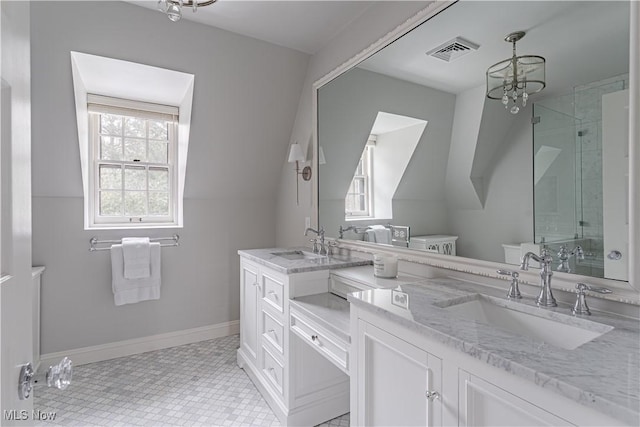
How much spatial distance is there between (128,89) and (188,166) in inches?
29.7

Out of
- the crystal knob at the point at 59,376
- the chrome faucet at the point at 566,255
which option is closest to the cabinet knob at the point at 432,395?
the chrome faucet at the point at 566,255

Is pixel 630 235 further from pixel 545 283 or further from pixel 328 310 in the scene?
pixel 328 310

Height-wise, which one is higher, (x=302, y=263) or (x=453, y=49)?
(x=453, y=49)

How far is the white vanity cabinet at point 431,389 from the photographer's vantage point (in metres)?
0.73

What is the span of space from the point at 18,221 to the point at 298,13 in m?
2.12

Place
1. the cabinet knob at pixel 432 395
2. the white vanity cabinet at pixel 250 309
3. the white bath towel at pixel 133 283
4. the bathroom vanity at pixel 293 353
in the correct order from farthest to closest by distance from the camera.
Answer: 1. the white bath towel at pixel 133 283
2. the white vanity cabinet at pixel 250 309
3. the bathroom vanity at pixel 293 353
4. the cabinet knob at pixel 432 395

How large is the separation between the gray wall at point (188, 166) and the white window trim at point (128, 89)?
7 centimetres

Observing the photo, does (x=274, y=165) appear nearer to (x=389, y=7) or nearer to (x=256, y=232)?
(x=256, y=232)

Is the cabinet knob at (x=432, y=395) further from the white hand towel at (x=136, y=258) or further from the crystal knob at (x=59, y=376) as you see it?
the white hand towel at (x=136, y=258)

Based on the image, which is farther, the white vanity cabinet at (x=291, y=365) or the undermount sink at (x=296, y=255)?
the undermount sink at (x=296, y=255)

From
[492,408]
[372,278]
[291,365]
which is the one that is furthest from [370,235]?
[492,408]

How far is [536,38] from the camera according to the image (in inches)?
49.3

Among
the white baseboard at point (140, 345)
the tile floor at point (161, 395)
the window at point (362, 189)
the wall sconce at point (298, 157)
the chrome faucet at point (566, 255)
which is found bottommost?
the tile floor at point (161, 395)

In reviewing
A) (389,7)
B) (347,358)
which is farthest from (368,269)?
(389,7)
